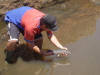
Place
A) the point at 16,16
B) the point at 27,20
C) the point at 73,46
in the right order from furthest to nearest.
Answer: the point at 73,46
the point at 16,16
the point at 27,20

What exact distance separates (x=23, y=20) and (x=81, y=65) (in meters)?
1.23

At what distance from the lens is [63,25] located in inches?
180

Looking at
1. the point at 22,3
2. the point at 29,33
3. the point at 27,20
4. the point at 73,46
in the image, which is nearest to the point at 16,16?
the point at 27,20

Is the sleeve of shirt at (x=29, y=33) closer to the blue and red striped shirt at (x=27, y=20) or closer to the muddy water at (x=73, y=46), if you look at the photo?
the blue and red striped shirt at (x=27, y=20)

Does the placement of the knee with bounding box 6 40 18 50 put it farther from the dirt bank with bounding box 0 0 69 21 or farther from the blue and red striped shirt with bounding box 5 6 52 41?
the dirt bank with bounding box 0 0 69 21

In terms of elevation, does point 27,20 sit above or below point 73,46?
above

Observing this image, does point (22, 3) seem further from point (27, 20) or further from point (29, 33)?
point (29, 33)

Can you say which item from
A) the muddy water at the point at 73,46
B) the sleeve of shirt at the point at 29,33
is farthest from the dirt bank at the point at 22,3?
the sleeve of shirt at the point at 29,33

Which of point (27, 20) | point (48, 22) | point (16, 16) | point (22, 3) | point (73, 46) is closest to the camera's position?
point (48, 22)

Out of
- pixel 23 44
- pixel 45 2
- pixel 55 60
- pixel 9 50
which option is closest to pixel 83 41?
pixel 55 60

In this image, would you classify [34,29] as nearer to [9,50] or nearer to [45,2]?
[9,50]

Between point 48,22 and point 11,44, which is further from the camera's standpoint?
point 11,44

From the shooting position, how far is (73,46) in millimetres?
3875

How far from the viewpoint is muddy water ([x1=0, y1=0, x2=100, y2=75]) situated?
336 cm
